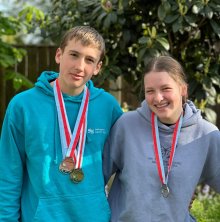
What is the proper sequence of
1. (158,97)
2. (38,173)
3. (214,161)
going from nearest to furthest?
(38,173)
(158,97)
(214,161)

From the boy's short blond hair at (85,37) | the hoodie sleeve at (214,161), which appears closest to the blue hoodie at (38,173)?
the boy's short blond hair at (85,37)

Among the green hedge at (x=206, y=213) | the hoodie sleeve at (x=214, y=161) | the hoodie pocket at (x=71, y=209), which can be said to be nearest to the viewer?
the hoodie pocket at (x=71, y=209)

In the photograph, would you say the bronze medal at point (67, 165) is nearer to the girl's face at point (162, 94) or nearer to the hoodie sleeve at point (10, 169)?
the hoodie sleeve at point (10, 169)

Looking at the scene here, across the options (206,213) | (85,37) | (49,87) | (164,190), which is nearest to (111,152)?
(164,190)

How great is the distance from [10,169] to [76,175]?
→ 1.16ft

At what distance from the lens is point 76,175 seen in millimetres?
2791

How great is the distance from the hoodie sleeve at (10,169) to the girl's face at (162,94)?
0.75 meters

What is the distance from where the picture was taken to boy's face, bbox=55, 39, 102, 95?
2826 mm

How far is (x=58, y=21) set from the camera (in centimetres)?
558

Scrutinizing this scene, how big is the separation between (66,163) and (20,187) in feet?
0.94

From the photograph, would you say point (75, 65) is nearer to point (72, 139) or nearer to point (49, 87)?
point (49, 87)

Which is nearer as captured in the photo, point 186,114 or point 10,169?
point 10,169

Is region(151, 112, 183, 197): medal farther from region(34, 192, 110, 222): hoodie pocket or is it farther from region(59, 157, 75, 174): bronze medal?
region(59, 157, 75, 174): bronze medal

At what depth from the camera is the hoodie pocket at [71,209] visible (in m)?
2.75
